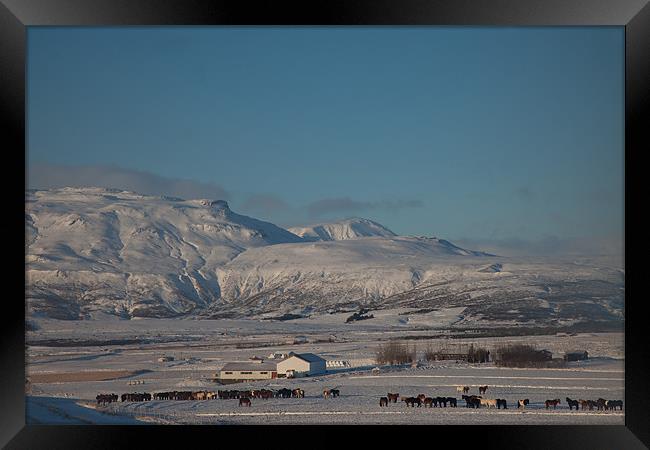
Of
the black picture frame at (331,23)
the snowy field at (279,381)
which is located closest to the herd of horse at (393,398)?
the snowy field at (279,381)

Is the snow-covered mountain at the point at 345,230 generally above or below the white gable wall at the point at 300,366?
above

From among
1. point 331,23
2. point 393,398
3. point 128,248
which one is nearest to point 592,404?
point 393,398

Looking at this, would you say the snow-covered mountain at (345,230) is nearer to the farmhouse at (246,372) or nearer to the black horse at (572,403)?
the farmhouse at (246,372)

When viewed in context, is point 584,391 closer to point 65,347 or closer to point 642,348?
point 642,348

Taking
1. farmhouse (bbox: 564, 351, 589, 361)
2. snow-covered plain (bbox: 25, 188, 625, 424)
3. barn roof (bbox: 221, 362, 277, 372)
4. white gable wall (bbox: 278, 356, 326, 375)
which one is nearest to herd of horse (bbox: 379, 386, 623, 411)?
snow-covered plain (bbox: 25, 188, 625, 424)

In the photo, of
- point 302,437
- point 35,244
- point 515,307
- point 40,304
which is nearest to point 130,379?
point 302,437

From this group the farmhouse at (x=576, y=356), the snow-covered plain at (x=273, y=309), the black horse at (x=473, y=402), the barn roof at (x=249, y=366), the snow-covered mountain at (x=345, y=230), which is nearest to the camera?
the black horse at (x=473, y=402)

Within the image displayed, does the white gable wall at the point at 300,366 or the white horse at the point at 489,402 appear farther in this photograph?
the white gable wall at the point at 300,366
